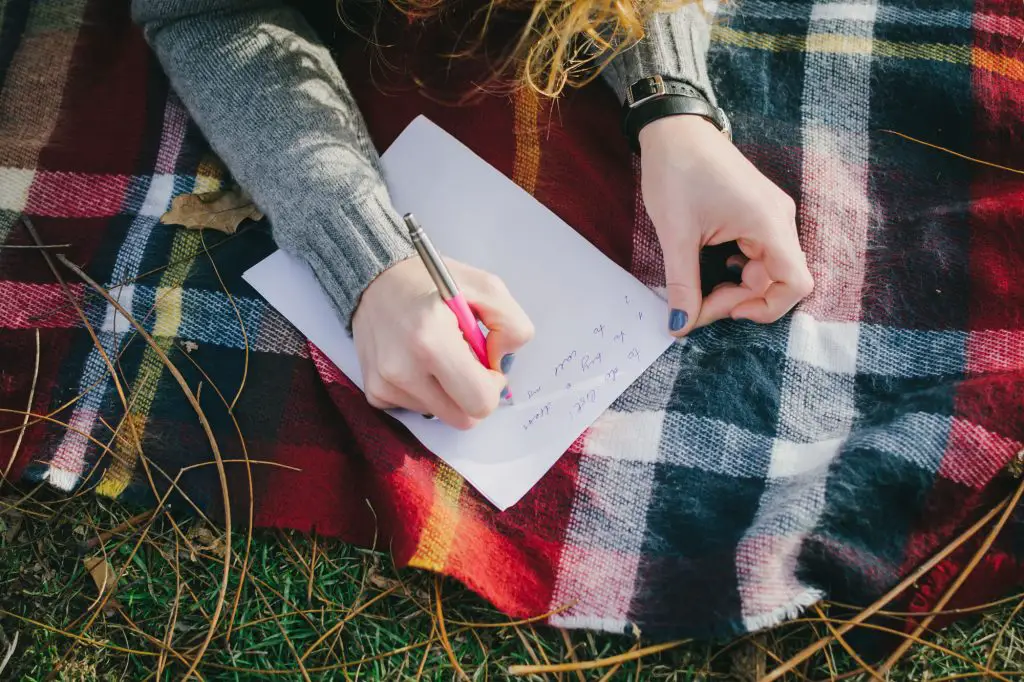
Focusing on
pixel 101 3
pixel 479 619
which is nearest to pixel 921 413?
pixel 479 619

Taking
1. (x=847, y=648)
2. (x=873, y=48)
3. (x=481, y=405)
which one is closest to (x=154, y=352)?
(x=481, y=405)

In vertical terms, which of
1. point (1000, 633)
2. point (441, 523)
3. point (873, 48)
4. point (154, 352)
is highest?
point (873, 48)

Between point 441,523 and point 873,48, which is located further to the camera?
point 873,48

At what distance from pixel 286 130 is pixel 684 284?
53cm

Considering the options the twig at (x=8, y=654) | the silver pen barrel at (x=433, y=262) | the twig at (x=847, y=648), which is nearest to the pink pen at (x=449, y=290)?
the silver pen barrel at (x=433, y=262)

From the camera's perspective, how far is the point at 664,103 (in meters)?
1.00

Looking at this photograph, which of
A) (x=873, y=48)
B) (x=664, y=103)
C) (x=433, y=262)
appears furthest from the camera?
(x=873, y=48)

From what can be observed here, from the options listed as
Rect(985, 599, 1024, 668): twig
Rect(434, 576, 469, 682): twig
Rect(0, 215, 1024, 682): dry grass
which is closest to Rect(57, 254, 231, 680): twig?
Rect(0, 215, 1024, 682): dry grass

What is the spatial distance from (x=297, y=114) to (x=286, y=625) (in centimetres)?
62

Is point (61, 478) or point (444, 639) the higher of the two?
point (61, 478)

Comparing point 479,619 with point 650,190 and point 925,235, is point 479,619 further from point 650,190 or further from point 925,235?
point 925,235

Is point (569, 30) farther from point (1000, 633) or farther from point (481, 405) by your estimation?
point (1000, 633)

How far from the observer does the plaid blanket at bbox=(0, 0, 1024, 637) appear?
0.87 metres

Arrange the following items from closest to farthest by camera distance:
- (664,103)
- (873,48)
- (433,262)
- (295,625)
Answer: (433,262) → (295,625) → (664,103) → (873,48)
